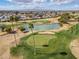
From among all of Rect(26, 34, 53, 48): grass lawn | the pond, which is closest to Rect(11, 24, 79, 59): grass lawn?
Rect(26, 34, 53, 48): grass lawn

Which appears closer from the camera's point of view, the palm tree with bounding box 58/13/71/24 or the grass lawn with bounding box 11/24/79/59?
the grass lawn with bounding box 11/24/79/59

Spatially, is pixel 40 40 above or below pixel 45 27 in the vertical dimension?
below

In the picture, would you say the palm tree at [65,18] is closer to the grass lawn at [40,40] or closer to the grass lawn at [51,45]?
the grass lawn at [51,45]

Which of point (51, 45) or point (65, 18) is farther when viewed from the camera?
point (65, 18)

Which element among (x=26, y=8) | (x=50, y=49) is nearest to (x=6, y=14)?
(x=26, y=8)

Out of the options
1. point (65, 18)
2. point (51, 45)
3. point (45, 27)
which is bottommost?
point (51, 45)

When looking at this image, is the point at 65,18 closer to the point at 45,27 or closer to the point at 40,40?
the point at 45,27

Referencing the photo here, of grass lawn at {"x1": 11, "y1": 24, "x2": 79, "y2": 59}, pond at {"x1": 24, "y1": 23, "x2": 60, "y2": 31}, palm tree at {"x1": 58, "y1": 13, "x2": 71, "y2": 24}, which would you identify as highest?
palm tree at {"x1": 58, "y1": 13, "x2": 71, "y2": 24}

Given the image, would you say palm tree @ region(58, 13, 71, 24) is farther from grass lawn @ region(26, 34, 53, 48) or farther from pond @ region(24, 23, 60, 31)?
grass lawn @ region(26, 34, 53, 48)

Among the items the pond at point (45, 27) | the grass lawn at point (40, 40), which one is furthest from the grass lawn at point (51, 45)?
the pond at point (45, 27)

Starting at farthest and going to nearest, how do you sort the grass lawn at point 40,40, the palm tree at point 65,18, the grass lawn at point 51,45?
1. the palm tree at point 65,18
2. the grass lawn at point 40,40
3. the grass lawn at point 51,45

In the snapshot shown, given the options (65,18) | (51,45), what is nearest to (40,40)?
(51,45)

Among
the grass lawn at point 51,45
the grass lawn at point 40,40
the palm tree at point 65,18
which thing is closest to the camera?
the grass lawn at point 51,45

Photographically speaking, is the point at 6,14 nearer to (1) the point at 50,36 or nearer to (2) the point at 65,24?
(1) the point at 50,36
